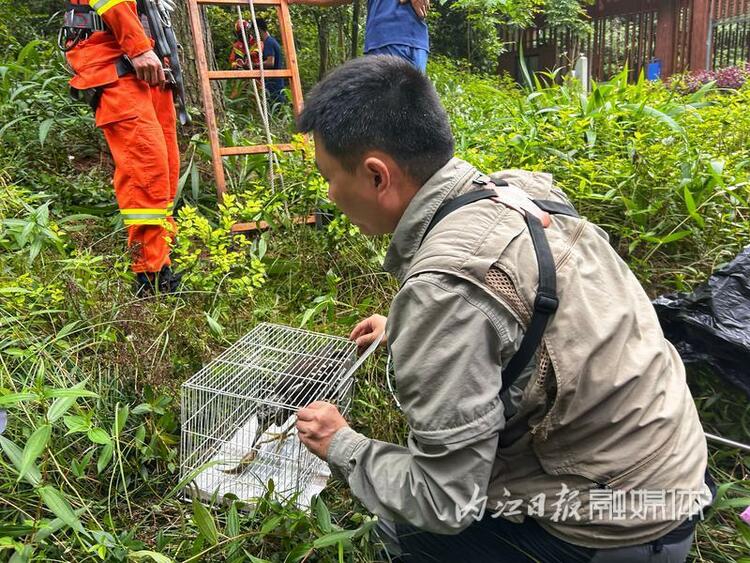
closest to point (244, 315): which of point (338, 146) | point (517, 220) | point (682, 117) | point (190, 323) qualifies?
point (190, 323)

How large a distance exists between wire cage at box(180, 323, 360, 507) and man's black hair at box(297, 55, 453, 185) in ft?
2.37

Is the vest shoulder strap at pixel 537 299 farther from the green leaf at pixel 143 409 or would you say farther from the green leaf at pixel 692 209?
the green leaf at pixel 692 209

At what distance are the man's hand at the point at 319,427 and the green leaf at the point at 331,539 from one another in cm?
27

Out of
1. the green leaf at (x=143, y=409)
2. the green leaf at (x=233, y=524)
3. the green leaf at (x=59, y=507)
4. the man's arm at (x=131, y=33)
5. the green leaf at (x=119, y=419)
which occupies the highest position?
the man's arm at (x=131, y=33)

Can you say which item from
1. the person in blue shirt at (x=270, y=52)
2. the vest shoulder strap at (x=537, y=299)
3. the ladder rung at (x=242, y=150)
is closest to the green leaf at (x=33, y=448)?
the vest shoulder strap at (x=537, y=299)

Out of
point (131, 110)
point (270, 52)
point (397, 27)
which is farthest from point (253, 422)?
point (270, 52)

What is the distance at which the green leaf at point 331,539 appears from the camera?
4.96ft

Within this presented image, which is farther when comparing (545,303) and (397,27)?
(397,27)

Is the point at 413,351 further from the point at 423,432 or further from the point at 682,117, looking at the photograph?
the point at 682,117

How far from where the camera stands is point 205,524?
1528mm

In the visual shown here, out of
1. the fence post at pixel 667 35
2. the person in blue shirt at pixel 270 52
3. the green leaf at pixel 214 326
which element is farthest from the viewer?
the fence post at pixel 667 35

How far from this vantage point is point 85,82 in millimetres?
2711

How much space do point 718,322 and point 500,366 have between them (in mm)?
1132

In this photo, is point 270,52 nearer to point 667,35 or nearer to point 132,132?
point 132,132
